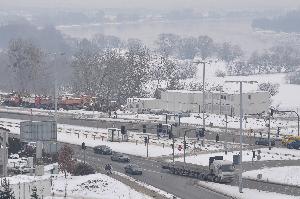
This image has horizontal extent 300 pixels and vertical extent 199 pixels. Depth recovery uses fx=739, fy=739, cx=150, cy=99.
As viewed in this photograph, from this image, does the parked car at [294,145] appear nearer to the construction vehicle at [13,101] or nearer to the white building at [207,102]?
the white building at [207,102]

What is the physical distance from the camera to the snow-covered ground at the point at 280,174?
200ft

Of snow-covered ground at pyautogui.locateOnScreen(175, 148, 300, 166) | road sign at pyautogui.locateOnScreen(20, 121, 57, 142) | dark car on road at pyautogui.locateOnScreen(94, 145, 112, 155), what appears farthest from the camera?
dark car on road at pyautogui.locateOnScreen(94, 145, 112, 155)

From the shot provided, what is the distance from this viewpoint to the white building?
116 m

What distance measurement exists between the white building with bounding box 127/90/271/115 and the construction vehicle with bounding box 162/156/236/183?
49026 millimetres

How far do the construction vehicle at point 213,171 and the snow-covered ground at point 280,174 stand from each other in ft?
8.36

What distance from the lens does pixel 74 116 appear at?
108750 millimetres

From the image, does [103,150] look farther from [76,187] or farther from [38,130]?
[76,187]

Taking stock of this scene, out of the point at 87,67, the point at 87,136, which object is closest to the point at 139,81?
the point at 87,67

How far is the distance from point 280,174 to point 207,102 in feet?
186

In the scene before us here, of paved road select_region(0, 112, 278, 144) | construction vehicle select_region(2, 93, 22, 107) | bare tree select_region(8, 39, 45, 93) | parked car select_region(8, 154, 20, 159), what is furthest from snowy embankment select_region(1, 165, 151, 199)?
bare tree select_region(8, 39, 45, 93)

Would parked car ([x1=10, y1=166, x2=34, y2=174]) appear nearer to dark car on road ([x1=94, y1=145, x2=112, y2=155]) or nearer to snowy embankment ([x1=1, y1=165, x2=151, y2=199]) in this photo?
snowy embankment ([x1=1, y1=165, x2=151, y2=199])

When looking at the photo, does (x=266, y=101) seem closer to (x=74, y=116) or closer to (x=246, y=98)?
(x=246, y=98)

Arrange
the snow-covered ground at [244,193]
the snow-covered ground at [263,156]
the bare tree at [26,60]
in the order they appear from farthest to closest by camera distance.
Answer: the bare tree at [26,60] → the snow-covered ground at [263,156] → the snow-covered ground at [244,193]

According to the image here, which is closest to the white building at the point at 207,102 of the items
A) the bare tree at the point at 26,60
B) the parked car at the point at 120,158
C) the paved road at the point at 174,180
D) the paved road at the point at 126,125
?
the paved road at the point at 126,125
